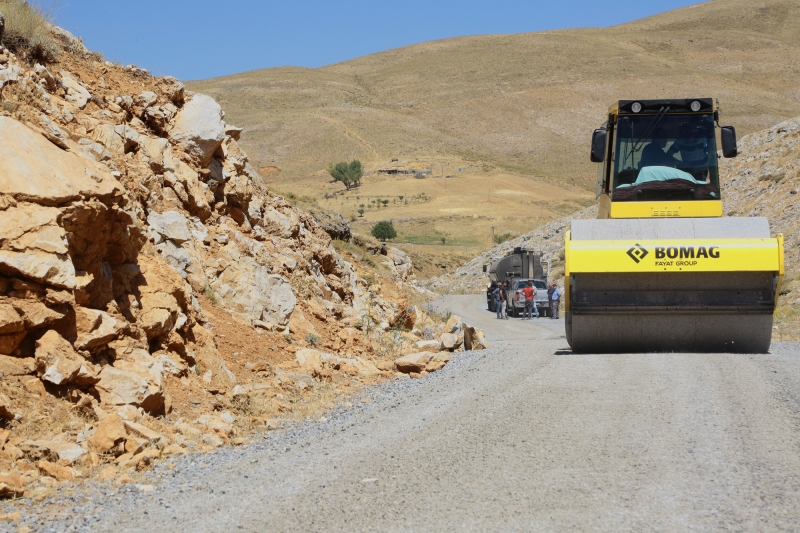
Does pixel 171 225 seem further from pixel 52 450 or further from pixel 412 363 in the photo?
pixel 52 450

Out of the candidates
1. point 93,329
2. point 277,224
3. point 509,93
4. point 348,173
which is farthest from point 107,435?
point 509,93

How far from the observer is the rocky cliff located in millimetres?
8117

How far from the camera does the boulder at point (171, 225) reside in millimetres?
12691

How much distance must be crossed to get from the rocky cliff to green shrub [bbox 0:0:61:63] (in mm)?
217

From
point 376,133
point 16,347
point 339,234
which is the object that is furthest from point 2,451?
point 376,133

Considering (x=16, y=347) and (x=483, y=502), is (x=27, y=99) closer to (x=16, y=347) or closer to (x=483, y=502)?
(x=16, y=347)

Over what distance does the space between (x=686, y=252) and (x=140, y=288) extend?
8.29 metres

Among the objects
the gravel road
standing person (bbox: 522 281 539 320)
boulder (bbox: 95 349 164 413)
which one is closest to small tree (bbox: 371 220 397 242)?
standing person (bbox: 522 281 539 320)

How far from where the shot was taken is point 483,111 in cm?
15275

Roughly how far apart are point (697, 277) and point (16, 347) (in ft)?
33.2

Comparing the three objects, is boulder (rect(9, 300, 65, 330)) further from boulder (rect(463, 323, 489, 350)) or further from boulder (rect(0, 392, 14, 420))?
boulder (rect(463, 323, 489, 350))

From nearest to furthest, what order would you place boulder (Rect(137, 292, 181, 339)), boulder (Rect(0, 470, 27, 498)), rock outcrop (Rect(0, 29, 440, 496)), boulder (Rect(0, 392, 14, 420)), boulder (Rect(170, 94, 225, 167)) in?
1. boulder (Rect(0, 470, 27, 498))
2. boulder (Rect(0, 392, 14, 420))
3. rock outcrop (Rect(0, 29, 440, 496))
4. boulder (Rect(137, 292, 181, 339))
5. boulder (Rect(170, 94, 225, 167))

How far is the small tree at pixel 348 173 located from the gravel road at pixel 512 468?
335 feet

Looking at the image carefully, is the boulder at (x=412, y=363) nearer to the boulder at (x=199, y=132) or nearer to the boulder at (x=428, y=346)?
the boulder at (x=428, y=346)
